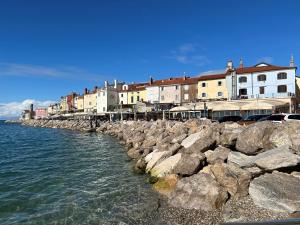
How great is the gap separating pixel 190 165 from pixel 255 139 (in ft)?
11.1

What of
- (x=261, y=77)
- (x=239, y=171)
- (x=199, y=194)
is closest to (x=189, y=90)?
(x=261, y=77)

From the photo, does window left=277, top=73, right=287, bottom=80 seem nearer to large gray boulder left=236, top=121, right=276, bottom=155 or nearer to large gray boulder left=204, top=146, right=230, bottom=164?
large gray boulder left=236, top=121, right=276, bottom=155

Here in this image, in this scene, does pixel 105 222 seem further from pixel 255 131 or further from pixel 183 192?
pixel 255 131

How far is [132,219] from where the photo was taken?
1123 centimetres

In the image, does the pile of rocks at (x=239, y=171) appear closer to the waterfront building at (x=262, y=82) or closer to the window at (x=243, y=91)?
the waterfront building at (x=262, y=82)

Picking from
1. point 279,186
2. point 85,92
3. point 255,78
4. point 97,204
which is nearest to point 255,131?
point 279,186

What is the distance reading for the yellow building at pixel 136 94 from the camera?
8825 centimetres

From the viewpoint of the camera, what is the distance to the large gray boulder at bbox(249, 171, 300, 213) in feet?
31.8

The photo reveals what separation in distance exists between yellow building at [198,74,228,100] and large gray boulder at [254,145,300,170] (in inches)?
2011

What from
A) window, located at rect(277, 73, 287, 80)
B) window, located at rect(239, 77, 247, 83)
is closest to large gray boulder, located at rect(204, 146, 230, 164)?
window, located at rect(277, 73, 287, 80)

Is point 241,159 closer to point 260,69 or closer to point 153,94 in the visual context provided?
point 260,69

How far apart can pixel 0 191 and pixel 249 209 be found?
12670mm

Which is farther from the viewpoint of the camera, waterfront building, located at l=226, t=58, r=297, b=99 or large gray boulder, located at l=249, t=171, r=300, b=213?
waterfront building, located at l=226, t=58, r=297, b=99

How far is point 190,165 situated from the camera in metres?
14.1
